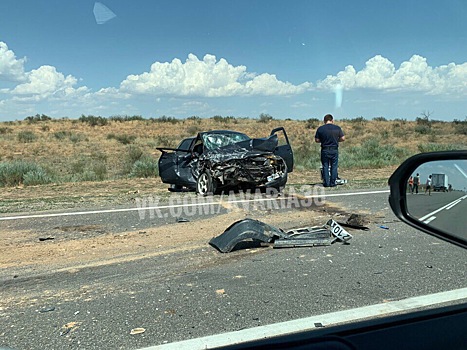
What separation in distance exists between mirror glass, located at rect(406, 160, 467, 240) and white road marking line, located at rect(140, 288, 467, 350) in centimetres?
142

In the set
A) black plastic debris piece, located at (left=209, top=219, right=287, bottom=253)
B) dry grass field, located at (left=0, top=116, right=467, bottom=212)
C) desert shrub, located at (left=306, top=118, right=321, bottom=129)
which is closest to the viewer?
black plastic debris piece, located at (left=209, top=219, right=287, bottom=253)

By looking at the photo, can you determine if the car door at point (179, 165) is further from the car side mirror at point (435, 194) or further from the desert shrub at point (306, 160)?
the car side mirror at point (435, 194)

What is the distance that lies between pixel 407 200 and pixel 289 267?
2.84 metres

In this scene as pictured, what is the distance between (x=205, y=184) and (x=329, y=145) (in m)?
3.57

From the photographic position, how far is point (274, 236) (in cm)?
658

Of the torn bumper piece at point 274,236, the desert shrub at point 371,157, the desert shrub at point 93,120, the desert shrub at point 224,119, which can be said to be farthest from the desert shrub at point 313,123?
the torn bumper piece at point 274,236

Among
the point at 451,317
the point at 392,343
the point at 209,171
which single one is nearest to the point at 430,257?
the point at 451,317

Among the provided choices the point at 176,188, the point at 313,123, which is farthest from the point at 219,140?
the point at 313,123

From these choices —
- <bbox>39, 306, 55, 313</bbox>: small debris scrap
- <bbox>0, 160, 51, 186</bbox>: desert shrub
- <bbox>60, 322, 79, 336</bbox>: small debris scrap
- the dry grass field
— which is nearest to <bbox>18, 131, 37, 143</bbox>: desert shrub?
the dry grass field

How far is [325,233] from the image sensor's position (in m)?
6.69

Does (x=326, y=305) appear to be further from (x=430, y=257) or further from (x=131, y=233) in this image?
(x=131, y=233)

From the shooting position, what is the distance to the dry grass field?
50.6 ft

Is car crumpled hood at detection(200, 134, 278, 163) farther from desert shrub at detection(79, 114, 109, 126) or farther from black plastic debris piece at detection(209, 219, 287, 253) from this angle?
desert shrub at detection(79, 114, 109, 126)

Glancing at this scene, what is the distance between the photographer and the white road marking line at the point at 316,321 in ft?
11.4
